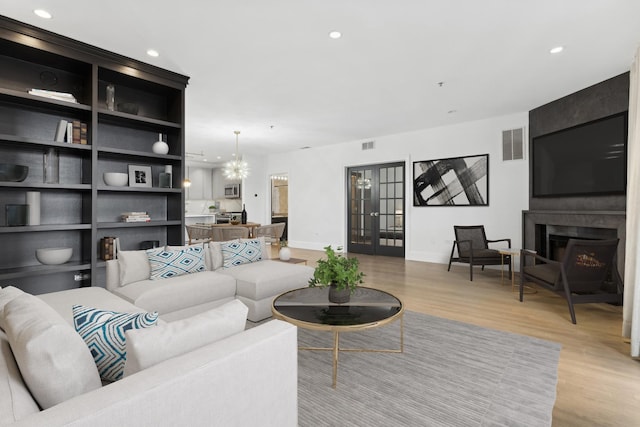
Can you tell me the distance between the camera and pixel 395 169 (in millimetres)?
7004

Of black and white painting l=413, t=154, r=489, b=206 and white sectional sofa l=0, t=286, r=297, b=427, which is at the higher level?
black and white painting l=413, t=154, r=489, b=206

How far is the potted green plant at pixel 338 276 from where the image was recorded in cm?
241

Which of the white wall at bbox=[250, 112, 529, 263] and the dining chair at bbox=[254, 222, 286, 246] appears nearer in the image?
the white wall at bbox=[250, 112, 529, 263]

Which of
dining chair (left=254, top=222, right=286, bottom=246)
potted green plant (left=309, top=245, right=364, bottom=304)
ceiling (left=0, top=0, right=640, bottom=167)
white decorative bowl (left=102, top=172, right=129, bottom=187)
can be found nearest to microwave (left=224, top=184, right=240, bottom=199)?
dining chair (left=254, top=222, right=286, bottom=246)

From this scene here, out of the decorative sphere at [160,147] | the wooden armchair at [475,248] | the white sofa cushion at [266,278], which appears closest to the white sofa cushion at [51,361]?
the white sofa cushion at [266,278]

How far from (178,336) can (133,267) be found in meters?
2.11

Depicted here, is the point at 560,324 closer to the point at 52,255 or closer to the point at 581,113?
the point at 581,113

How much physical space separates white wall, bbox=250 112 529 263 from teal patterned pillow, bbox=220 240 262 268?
3.91 metres

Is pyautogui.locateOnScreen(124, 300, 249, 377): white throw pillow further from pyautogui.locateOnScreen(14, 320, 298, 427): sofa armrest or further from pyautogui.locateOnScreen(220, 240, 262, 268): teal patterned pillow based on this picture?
pyautogui.locateOnScreen(220, 240, 262, 268): teal patterned pillow

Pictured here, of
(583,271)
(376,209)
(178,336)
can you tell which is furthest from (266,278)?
(376,209)

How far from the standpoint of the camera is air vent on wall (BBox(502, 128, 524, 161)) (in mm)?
5305

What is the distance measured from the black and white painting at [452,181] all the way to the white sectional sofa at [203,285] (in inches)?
150

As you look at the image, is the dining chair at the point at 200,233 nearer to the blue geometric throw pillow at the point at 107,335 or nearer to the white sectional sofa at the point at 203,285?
the white sectional sofa at the point at 203,285

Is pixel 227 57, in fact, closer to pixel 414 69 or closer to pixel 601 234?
pixel 414 69
